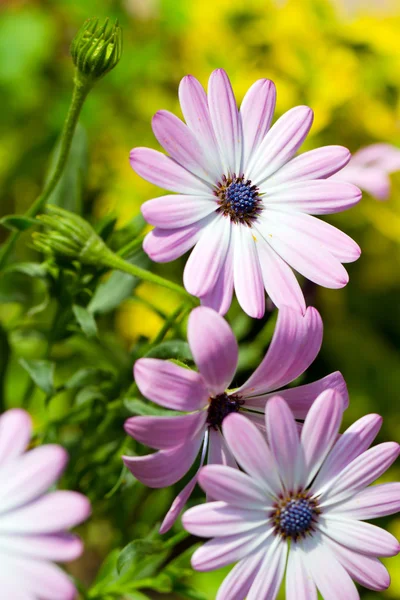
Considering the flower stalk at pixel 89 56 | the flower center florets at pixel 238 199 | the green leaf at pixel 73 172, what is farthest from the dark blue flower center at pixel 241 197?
the green leaf at pixel 73 172

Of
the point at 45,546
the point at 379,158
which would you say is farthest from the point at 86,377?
the point at 379,158

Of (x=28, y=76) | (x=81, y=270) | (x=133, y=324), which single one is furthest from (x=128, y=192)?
(x=81, y=270)

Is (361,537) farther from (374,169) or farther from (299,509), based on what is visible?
(374,169)

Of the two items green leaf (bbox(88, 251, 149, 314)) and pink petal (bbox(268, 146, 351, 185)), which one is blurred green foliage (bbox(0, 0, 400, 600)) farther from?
pink petal (bbox(268, 146, 351, 185))

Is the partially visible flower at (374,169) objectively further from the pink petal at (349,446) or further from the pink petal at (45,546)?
the pink petal at (45,546)

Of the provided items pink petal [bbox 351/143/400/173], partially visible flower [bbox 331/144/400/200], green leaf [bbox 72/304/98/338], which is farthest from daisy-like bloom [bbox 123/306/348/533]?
pink petal [bbox 351/143/400/173]

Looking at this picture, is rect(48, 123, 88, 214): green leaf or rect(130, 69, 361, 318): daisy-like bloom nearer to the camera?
rect(130, 69, 361, 318): daisy-like bloom

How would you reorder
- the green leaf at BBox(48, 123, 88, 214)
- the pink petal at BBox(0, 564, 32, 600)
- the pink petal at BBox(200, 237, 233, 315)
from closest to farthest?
the pink petal at BBox(0, 564, 32, 600) → the pink petal at BBox(200, 237, 233, 315) → the green leaf at BBox(48, 123, 88, 214)
